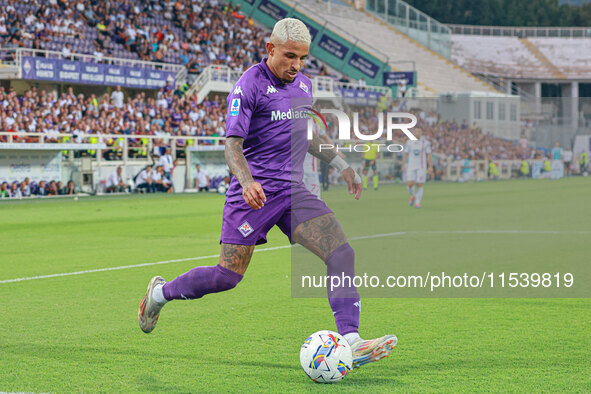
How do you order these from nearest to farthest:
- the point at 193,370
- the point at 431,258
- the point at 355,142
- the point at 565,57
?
the point at 193,370
the point at 355,142
the point at 431,258
the point at 565,57

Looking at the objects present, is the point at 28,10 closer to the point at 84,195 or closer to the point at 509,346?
the point at 84,195

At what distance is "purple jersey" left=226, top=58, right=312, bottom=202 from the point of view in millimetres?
5195

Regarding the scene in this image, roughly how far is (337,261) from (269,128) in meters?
0.95

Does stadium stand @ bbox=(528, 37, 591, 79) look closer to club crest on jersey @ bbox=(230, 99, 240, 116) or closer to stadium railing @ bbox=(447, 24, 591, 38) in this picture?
stadium railing @ bbox=(447, 24, 591, 38)

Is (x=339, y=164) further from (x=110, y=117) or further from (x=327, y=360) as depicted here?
(x=110, y=117)

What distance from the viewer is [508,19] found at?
90.4m

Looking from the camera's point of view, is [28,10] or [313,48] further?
[313,48]

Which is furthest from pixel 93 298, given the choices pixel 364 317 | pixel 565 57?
pixel 565 57

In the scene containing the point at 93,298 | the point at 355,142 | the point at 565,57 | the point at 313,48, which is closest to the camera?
the point at 355,142

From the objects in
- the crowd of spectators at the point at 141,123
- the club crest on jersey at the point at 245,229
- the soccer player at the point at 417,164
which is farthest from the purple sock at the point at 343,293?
the crowd of spectators at the point at 141,123

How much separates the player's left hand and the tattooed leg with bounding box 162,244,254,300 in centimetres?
86

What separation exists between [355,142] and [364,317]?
4.89ft

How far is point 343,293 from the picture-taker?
5129 millimetres

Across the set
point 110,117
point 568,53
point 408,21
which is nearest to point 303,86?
point 110,117
